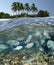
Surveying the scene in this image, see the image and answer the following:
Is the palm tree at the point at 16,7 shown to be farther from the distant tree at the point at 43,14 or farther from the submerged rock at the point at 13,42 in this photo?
the submerged rock at the point at 13,42

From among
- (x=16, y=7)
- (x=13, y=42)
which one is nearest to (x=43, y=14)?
(x=16, y=7)

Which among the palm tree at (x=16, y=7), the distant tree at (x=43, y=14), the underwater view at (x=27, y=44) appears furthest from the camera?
the palm tree at (x=16, y=7)

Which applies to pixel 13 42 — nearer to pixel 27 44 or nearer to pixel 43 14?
pixel 27 44

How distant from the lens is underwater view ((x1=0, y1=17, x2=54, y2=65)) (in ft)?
9.66

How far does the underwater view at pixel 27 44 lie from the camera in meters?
2.95

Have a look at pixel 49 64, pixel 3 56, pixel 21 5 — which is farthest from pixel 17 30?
pixel 21 5

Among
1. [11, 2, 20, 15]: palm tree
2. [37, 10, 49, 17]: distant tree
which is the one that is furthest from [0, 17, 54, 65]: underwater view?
[11, 2, 20, 15]: palm tree

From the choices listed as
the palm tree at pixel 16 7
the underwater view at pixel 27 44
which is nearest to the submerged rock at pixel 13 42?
the underwater view at pixel 27 44

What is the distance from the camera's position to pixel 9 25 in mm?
3264

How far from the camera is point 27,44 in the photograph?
9.86 ft

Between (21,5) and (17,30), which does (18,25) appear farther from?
(21,5)

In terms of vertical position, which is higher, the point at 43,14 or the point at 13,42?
the point at 13,42

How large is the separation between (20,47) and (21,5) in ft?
225

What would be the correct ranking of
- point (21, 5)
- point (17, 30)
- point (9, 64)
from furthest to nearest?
point (21, 5) < point (17, 30) < point (9, 64)
